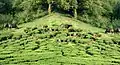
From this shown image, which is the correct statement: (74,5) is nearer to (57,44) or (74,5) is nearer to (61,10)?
(61,10)

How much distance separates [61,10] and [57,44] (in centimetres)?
1761

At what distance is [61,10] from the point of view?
2247 inches

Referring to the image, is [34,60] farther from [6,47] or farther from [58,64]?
[6,47]

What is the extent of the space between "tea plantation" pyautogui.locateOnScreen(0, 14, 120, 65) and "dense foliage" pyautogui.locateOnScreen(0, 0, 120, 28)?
245cm

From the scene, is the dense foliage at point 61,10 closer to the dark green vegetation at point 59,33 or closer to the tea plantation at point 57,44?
the dark green vegetation at point 59,33

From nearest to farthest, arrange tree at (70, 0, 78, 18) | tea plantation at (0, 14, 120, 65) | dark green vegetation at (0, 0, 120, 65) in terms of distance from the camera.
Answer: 1. tea plantation at (0, 14, 120, 65)
2. dark green vegetation at (0, 0, 120, 65)
3. tree at (70, 0, 78, 18)

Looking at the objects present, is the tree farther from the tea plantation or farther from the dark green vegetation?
the tea plantation

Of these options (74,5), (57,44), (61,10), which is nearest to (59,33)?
(57,44)

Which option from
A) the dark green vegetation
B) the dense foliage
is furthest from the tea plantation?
the dense foliage

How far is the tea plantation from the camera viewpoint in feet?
111

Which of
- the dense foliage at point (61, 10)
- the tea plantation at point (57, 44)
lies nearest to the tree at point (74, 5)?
the dense foliage at point (61, 10)

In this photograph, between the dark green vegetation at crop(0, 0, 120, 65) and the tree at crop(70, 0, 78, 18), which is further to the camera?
the tree at crop(70, 0, 78, 18)

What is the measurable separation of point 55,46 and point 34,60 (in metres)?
6.13

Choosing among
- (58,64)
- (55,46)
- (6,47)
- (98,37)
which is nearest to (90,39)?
(98,37)
